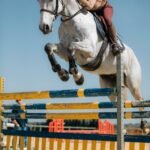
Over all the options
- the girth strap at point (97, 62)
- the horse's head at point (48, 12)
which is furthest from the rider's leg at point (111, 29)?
the horse's head at point (48, 12)

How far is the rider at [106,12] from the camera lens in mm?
7113

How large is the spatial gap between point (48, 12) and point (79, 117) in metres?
1.74

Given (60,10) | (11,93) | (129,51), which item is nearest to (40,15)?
(60,10)

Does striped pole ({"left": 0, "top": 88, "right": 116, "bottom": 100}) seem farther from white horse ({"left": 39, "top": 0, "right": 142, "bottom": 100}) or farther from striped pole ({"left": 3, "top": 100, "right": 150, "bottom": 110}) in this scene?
white horse ({"left": 39, "top": 0, "right": 142, "bottom": 100})

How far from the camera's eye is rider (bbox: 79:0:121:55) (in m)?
7.11

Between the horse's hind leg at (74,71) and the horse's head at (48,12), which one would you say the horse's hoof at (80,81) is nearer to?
the horse's hind leg at (74,71)

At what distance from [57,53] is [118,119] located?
197cm

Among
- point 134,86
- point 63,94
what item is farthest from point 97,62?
point 63,94

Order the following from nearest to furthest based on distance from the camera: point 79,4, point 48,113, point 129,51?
point 48,113, point 79,4, point 129,51

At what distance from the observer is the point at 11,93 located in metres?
6.29

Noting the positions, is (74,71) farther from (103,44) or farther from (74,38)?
(103,44)

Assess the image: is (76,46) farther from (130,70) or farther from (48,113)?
(130,70)

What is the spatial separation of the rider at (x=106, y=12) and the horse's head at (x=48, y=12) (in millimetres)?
457

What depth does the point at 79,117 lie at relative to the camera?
18.2 feet
